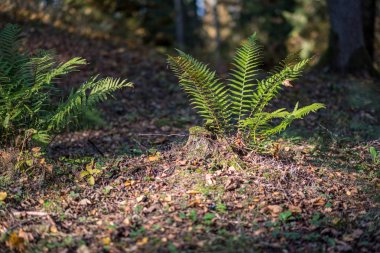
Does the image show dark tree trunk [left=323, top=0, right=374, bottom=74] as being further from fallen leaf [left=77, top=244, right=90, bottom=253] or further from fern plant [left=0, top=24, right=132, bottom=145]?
fallen leaf [left=77, top=244, right=90, bottom=253]

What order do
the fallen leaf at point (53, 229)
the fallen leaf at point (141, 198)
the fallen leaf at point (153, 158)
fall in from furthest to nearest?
the fallen leaf at point (153, 158) < the fallen leaf at point (141, 198) < the fallen leaf at point (53, 229)

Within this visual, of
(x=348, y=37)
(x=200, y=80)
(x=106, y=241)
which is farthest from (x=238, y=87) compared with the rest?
(x=348, y=37)

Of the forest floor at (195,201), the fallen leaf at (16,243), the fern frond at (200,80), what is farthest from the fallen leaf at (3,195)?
the fern frond at (200,80)

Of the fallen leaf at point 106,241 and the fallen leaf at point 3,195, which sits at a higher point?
the fallen leaf at point 3,195

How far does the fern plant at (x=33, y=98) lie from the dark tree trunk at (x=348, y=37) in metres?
6.48

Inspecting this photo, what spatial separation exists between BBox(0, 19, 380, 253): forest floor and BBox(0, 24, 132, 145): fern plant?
1.63 feet

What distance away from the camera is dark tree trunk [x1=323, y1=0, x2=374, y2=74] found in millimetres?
9148

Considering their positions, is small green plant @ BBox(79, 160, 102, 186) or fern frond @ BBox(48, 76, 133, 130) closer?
small green plant @ BBox(79, 160, 102, 186)

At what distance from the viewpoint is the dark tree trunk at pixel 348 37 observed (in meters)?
9.15

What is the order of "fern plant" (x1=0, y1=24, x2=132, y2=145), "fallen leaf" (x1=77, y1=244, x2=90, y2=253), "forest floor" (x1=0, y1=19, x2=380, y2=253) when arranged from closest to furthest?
"fallen leaf" (x1=77, y1=244, x2=90, y2=253) < "forest floor" (x1=0, y1=19, x2=380, y2=253) < "fern plant" (x1=0, y1=24, x2=132, y2=145)

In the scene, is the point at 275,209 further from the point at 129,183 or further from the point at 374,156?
the point at 374,156

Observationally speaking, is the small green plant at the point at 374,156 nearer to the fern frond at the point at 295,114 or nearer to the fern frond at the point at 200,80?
the fern frond at the point at 295,114

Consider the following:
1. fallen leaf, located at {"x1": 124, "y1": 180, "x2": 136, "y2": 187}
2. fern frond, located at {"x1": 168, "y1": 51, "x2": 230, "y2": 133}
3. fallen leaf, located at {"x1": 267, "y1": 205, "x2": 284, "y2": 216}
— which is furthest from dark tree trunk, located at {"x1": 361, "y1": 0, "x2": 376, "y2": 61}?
fallen leaf, located at {"x1": 124, "y1": 180, "x2": 136, "y2": 187}

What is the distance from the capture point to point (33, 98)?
4.70 m
